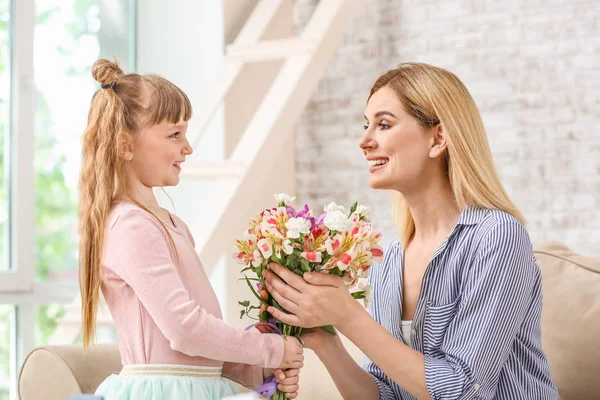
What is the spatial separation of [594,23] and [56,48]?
8.16 ft

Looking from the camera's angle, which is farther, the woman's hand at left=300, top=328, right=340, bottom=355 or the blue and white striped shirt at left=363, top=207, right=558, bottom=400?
the woman's hand at left=300, top=328, right=340, bottom=355

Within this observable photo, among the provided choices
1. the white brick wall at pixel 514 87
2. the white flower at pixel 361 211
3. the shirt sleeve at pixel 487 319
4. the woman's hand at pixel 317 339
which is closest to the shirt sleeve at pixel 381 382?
the woman's hand at pixel 317 339

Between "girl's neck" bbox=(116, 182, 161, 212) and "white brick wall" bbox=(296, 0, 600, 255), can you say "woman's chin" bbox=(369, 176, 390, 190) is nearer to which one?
"girl's neck" bbox=(116, 182, 161, 212)

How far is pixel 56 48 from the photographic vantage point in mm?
4023

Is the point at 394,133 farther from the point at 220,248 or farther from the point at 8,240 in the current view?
the point at 8,240

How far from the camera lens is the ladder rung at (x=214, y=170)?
339 centimetres

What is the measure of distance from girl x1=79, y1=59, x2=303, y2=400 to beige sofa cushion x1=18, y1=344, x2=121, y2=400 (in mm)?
264

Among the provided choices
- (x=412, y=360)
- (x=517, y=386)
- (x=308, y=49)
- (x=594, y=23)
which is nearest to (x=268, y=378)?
(x=412, y=360)

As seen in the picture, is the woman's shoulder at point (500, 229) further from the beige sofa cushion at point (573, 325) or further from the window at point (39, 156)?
the window at point (39, 156)

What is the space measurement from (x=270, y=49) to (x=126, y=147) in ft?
6.15

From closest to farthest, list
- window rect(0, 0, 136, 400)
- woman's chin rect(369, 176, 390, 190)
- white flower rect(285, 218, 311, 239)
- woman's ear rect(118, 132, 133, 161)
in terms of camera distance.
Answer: white flower rect(285, 218, 311, 239)
woman's ear rect(118, 132, 133, 161)
woman's chin rect(369, 176, 390, 190)
window rect(0, 0, 136, 400)

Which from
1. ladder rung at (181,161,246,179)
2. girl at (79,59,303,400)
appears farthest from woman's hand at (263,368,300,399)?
ladder rung at (181,161,246,179)

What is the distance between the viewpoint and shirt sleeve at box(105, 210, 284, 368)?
73.9 inches

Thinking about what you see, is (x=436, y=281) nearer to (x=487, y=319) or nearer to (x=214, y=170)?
(x=487, y=319)
